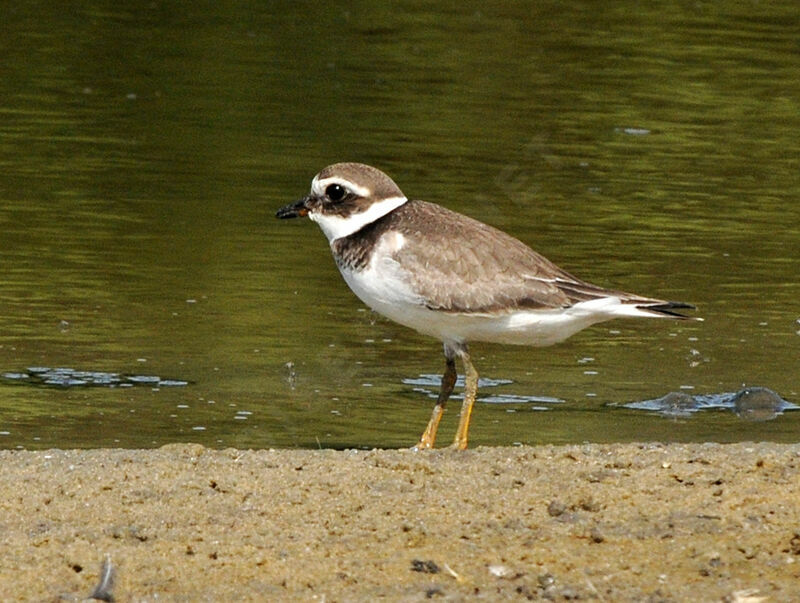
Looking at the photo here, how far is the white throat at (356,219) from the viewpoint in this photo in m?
7.64

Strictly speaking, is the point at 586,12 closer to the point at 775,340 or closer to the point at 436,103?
the point at 436,103

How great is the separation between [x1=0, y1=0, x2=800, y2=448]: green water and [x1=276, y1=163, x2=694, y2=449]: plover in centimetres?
61

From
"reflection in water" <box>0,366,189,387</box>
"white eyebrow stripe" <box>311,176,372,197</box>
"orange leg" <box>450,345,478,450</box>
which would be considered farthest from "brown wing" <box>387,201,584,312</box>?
"reflection in water" <box>0,366,189,387</box>

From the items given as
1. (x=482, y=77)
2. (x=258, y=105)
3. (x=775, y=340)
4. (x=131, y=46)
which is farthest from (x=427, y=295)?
(x=131, y=46)

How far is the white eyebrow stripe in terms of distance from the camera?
25.1 feet

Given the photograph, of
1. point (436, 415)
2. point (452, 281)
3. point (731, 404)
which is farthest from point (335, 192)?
point (731, 404)

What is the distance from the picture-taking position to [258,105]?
15.6m

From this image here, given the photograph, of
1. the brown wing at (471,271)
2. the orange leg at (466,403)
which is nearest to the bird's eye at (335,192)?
the brown wing at (471,271)

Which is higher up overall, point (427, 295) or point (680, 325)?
point (427, 295)

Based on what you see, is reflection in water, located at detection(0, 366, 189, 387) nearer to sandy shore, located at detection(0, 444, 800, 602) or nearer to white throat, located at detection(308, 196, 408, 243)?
white throat, located at detection(308, 196, 408, 243)

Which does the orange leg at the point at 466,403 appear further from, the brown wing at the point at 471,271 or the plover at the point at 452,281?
the brown wing at the point at 471,271

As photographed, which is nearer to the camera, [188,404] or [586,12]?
[188,404]

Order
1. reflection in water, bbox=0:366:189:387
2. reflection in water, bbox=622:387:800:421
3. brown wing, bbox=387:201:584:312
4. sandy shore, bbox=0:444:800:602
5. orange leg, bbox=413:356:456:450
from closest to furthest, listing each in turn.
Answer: sandy shore, bbox=0:444:800:602, brown wing, bbox=387:201:584:312, orange leg, bbox=413:356:456:450, reflection in water, bbox=622:387:800:421, reflection in water, bbox=0:366:189:387

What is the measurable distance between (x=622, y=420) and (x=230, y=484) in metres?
2.59
